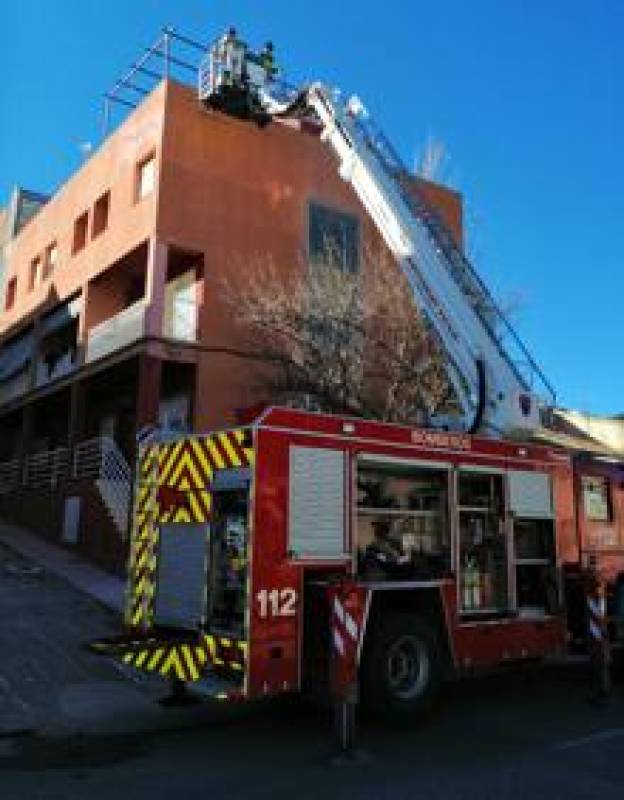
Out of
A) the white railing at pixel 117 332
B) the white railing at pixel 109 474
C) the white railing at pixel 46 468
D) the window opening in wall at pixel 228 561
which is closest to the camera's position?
the window opening in wall at pixel 228 561

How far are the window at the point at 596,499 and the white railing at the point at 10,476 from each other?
1688 centimetres

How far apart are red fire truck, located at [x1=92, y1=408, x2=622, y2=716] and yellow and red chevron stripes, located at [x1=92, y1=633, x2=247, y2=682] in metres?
0.01

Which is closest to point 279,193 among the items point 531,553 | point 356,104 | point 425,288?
point 356,104

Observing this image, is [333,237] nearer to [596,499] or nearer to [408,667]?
[596,499]

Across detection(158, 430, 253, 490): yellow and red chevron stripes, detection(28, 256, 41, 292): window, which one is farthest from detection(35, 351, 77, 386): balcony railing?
detection(158, 430, 253, 490): yellow and red chevron stripes

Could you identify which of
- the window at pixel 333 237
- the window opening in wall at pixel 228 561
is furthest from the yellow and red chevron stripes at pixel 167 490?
the window at pixel 333 237

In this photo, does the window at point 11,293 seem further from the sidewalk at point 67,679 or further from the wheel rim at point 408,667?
the wheel rim at point 408,667

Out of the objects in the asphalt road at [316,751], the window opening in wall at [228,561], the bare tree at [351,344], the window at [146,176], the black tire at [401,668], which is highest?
the window at [146,176]

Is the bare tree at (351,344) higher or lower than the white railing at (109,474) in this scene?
higher

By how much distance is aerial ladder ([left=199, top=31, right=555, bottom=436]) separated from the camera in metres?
11.0

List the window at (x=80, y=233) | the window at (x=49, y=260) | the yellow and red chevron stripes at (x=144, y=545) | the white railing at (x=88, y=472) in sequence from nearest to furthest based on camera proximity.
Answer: the yellow and red chevron stripes at (x=144, y=545) → the white railing at (x=88, y=472) → the window at (x=80, y=233) → the window at (x=49, y=260)

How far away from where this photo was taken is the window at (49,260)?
26202 millimetres

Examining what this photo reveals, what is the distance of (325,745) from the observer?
749 cm

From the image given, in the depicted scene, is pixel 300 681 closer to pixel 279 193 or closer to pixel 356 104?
pixel 356 104
